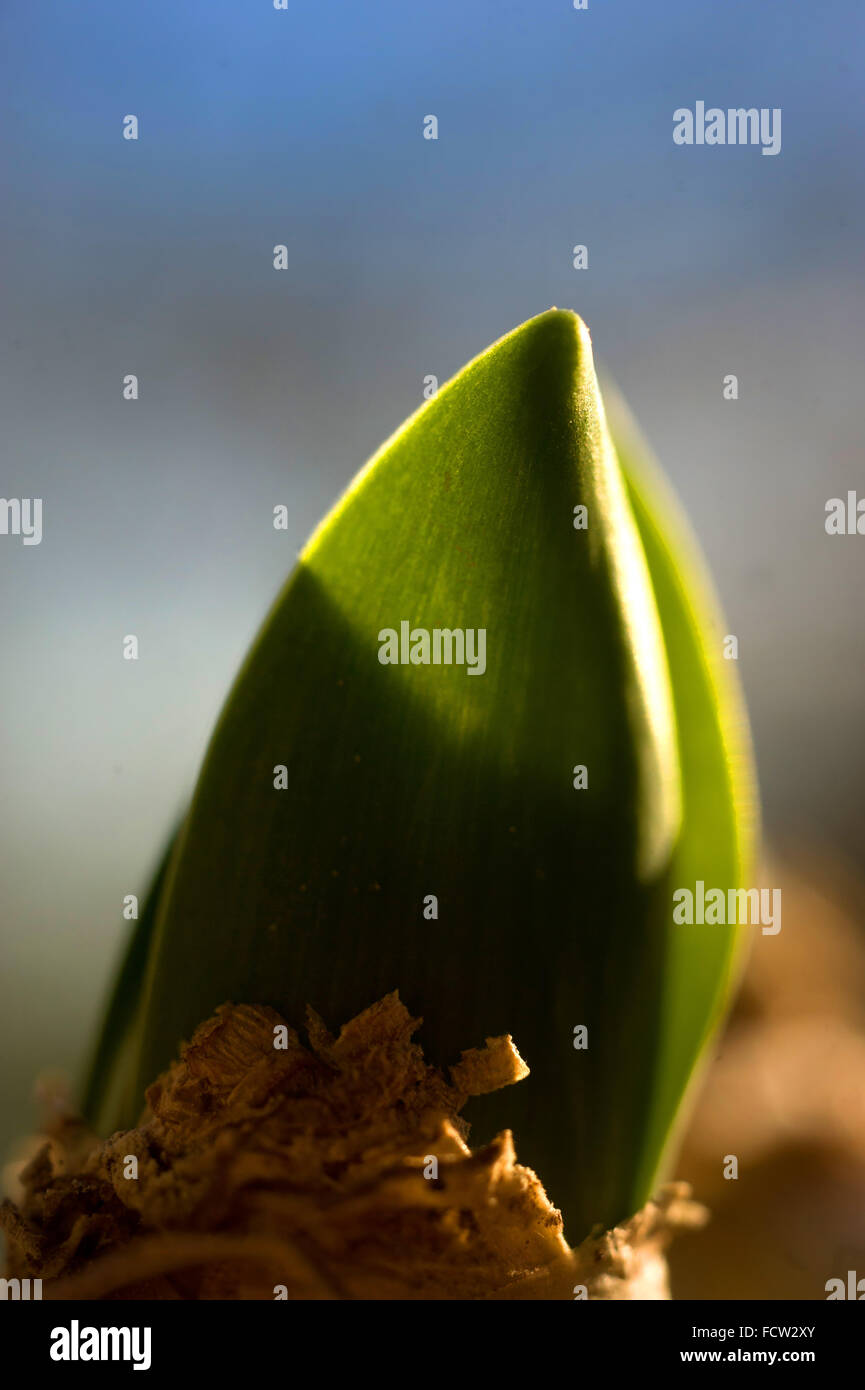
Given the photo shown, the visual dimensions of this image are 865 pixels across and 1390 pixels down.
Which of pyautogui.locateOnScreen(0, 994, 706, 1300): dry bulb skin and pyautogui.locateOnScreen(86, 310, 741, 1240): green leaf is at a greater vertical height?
pyautogui.locateOnScreen(86, 310, 741, 1240): green leaf

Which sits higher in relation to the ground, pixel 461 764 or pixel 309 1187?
pixel 461 764

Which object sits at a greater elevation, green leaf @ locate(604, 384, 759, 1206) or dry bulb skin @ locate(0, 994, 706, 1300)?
green leaf @ locate(604, 384, 759, 1206)

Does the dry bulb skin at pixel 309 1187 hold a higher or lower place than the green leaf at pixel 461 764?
lower
